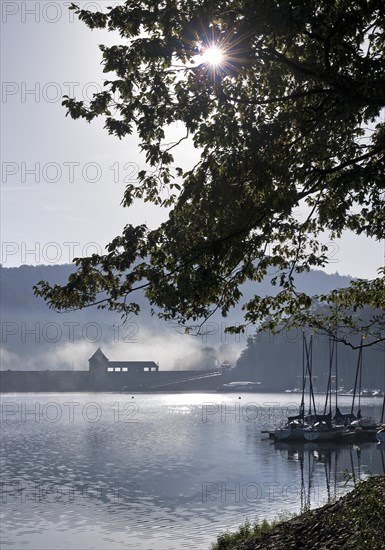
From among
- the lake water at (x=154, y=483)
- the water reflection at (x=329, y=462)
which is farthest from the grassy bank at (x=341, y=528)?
the water reflection at (x=329, y=462)

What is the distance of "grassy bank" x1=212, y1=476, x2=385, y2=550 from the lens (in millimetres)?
14266

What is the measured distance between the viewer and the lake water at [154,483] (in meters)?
38.1

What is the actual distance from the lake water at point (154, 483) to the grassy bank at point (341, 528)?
0.91 meters

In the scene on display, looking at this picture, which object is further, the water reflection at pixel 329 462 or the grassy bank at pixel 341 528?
the water reflection at pixel 329 462

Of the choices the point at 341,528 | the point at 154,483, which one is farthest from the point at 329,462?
the point at 341,528

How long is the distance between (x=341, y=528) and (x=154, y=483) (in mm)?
40767

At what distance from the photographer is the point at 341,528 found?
1692 centimetres

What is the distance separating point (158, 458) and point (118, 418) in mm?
66786

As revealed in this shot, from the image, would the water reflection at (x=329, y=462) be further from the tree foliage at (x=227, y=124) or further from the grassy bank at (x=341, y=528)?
the tree foliage at (x=227, y=124)

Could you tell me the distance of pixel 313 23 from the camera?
13.4 meters

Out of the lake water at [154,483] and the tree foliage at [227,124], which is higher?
the tree foliage at [227,124]

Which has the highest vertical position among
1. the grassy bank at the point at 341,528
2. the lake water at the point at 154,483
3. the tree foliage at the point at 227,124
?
the tree foliage at the point at 227,124

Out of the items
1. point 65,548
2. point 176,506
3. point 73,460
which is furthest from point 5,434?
point 65,548

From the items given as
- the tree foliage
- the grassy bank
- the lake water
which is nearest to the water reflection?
the lake water
